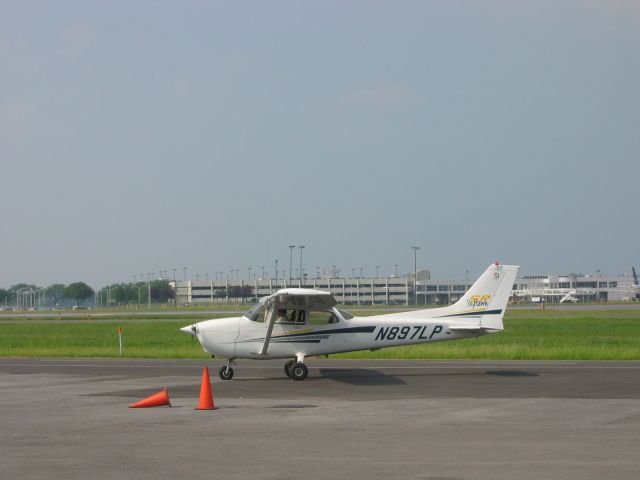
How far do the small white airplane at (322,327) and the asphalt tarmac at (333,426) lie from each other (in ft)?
2.61

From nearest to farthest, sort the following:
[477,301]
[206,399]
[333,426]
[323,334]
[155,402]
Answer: [333,426] < [206,399] < [155,402] < [323,334] < [477,301]

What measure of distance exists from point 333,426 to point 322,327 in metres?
9.02

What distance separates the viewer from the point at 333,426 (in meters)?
13.5

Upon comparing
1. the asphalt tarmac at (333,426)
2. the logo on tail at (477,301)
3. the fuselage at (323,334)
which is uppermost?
the logo on tail at (477,301)

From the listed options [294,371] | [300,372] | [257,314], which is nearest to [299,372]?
[300,372]

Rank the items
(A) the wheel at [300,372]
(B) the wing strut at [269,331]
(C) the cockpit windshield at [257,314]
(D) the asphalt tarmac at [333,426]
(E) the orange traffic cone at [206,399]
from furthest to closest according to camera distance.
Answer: (C) the cockpit windshield at [257,314] < (B) the wing strut at [269,331] < (A) the wheel at [300,372] < (E) the orange traffic cone at [206,399] < (D) the asphalt tarmac at [333,426]

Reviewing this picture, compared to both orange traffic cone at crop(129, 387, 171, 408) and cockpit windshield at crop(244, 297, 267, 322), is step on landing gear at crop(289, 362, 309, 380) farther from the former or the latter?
orange traffic cone at crop(129, 387, 171, 408)

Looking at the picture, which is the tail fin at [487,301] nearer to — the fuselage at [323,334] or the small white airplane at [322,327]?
the small white airplane at [322,327]

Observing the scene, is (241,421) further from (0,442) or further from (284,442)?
(0,442)

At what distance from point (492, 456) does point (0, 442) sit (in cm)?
659

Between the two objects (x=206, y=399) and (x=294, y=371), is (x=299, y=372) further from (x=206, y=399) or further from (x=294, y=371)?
(x=206, y=399)

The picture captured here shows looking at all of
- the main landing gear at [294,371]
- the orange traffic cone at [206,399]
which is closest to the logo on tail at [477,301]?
the main landing gear at [294,371]

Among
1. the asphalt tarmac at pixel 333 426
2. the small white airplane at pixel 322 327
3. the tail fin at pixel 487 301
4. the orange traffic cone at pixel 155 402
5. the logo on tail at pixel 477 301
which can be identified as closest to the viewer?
the asphalt tarmac at pixel 333 426

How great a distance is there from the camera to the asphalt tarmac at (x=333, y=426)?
9.99 meters
